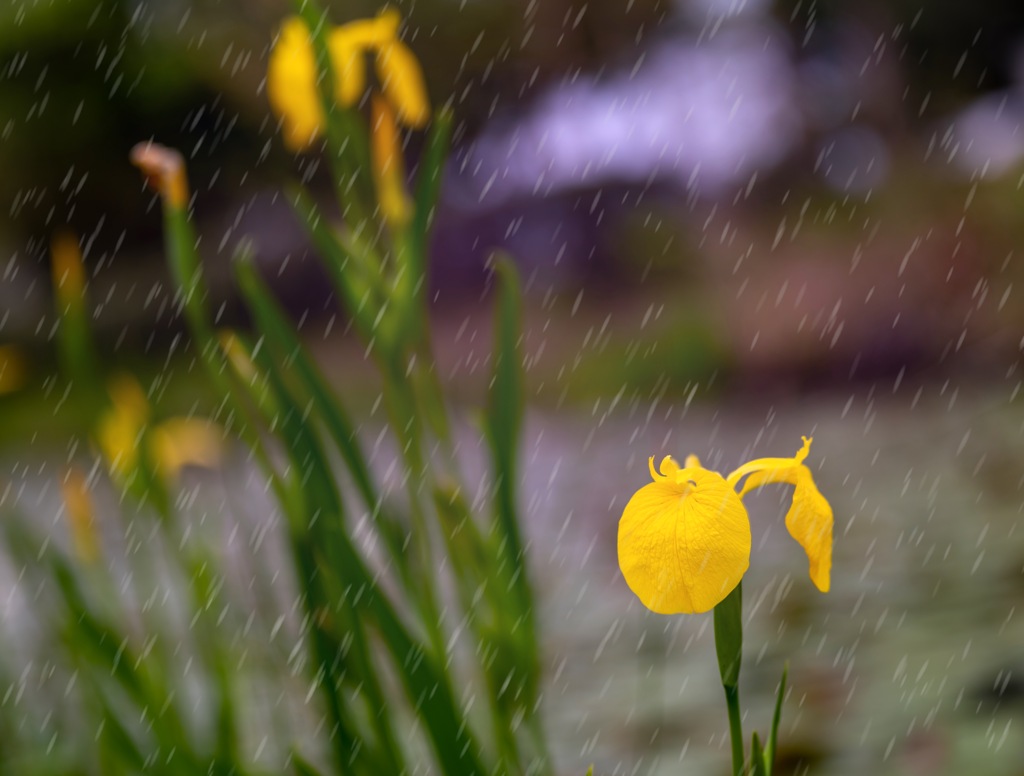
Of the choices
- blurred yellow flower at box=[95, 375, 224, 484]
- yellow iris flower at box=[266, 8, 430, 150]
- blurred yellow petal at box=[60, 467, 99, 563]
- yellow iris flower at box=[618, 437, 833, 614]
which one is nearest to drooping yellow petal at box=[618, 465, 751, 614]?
yellow iris flower at box=[618, 437, 833, 614]

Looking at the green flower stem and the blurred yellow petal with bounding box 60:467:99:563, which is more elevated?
the green flower stem

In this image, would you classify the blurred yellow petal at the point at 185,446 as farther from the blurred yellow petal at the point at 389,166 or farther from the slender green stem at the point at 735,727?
the slender green stem at the point at 735,727

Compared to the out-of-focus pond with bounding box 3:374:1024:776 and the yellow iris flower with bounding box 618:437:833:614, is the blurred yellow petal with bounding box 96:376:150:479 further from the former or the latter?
the yellow iris flower with bounding box 618:437:833:614

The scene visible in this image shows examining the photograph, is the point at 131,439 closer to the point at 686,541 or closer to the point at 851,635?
the point at 686,541

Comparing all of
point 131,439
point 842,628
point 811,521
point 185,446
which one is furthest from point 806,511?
point 185,446

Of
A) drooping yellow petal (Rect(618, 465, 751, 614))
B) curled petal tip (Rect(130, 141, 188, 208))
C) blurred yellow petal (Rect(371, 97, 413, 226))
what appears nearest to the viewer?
drooping yellow petal (Rect(618, 465, 751, 614))

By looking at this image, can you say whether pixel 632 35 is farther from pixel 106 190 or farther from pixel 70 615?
pixel 70 615
